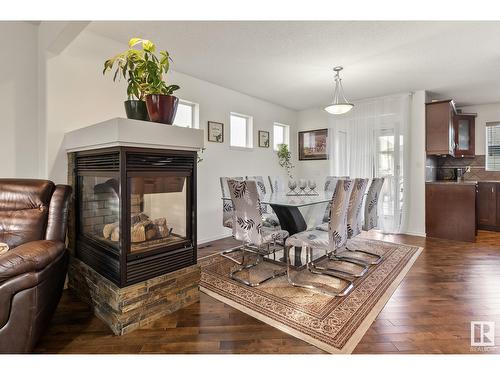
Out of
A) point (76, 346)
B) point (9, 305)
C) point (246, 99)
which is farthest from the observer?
point (246, 99)

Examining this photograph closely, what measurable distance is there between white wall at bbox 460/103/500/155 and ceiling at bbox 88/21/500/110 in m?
1.13

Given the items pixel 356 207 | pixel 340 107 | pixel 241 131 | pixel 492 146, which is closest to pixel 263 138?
pixel 241 131

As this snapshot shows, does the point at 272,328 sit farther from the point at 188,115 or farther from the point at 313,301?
the point at 188,115

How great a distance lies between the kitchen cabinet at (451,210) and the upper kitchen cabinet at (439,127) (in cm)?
60

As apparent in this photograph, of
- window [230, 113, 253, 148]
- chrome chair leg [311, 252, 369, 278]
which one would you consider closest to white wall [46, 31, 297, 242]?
window [230, 113, 253, 148]

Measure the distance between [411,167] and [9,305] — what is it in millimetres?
5463

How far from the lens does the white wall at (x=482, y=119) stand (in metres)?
5.48

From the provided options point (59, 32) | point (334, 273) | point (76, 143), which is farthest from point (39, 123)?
point (334, 273)

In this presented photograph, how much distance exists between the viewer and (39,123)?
2590 millimetres

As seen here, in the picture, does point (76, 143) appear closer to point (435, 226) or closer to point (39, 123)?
point (39, 123)

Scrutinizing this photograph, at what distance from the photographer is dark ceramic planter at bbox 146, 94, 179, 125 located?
200 cm

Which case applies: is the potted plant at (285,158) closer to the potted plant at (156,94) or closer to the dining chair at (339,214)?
the dining chair at (339,214)

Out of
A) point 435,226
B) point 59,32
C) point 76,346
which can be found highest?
point 59,32

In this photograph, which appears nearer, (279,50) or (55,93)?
(55,93)
